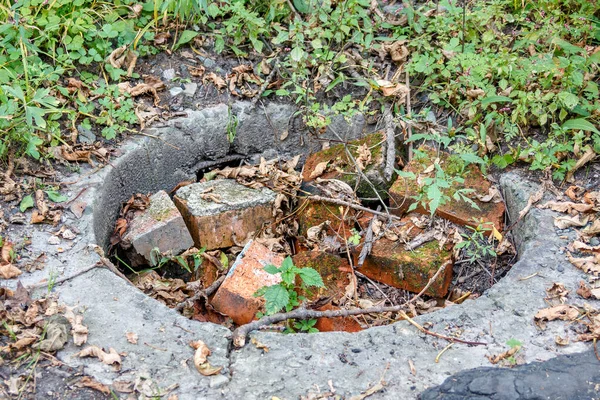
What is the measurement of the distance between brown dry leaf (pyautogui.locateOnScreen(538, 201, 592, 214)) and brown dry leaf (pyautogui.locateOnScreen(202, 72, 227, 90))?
2212 millimetres

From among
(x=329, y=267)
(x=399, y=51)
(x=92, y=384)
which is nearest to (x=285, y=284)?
(x=329, y=267)

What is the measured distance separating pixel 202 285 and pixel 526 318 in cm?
181

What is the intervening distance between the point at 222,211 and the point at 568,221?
1958 millimetres

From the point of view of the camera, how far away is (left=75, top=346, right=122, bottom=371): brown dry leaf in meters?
2.65

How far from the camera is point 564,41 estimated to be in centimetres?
412

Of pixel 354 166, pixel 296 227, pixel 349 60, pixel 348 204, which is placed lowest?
pixel 296 227

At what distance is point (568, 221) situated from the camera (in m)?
3.41

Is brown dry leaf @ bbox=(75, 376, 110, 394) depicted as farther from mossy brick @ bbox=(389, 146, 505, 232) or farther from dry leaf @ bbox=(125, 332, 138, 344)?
mossy brick @ bbox=(389, 146, 505, 232)

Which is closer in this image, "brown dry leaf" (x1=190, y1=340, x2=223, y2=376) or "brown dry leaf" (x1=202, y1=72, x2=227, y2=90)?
"brown dry leaf" (x1=190, y1=340, x2=223, y2=376)

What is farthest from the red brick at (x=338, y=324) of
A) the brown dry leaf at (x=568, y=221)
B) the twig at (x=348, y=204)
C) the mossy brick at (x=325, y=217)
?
the brown dry leaf at (x=568, y=221)

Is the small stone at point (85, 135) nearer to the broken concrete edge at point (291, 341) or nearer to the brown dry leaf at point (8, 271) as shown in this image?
the broken concrete edge at point (291, 341)

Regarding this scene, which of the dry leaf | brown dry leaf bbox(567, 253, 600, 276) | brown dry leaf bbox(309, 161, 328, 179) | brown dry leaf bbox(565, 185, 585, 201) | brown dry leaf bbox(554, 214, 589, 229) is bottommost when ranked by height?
brown dry leaf bbox(309, 161, 328, 179)

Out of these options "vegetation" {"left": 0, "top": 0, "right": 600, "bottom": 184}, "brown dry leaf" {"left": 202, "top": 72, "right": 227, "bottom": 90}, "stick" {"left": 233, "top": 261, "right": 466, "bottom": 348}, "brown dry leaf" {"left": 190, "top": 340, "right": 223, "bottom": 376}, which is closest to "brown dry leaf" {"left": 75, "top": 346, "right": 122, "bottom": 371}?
"brown dry leaf" {"left": 190, "top": 340, "right": 223, "bottom": 376}

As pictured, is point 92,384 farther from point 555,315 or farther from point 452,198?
point 452,198
